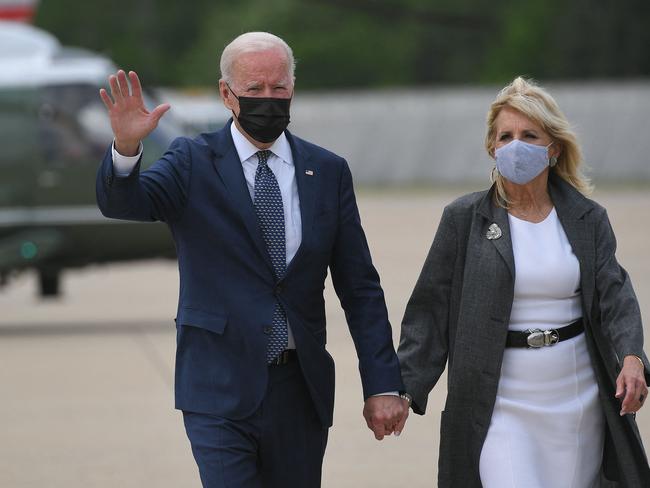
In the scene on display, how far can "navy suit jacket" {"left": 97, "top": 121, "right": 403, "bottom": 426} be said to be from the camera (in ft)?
16.5

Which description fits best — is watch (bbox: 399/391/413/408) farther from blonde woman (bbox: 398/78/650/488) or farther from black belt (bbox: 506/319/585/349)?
black belt (bbox: 506/319/585/349)

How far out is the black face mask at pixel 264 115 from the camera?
509 centimetres

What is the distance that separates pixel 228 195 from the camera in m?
5.08

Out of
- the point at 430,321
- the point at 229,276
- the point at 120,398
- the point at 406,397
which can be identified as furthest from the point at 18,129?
the point at 229,276

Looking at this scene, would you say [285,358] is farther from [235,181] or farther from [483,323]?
[483,323]

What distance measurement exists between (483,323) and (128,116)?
4.34ft

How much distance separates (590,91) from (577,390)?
4140cm

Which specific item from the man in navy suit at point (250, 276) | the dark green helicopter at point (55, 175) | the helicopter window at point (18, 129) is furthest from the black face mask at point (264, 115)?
the helicopter window at point (18, 129)

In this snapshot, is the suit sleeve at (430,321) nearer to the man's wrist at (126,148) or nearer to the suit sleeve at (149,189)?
the suit sleeve at (149,189)

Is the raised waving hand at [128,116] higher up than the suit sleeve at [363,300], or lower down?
higher up

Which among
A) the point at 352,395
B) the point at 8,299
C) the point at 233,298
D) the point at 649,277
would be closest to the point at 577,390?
the point at 233,298

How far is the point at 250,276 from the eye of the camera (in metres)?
5.06

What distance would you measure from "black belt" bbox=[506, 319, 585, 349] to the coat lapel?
0.84 metres

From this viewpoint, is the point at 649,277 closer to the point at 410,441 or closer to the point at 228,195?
the point at 410,441
